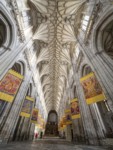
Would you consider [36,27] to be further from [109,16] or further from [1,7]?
[109,16]

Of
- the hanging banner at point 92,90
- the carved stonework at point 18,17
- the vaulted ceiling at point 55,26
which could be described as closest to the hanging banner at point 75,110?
the hanging banner at point 92,90

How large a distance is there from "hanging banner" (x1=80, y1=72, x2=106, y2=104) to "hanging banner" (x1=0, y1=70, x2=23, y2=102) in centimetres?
679

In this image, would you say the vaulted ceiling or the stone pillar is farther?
the vaulted ceiling

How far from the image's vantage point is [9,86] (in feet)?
27.8

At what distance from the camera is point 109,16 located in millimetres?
8117

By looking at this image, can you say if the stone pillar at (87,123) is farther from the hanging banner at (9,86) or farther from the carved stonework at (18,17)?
the carved stonework at (18,17)

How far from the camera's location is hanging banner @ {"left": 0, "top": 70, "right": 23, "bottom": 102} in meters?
7.88

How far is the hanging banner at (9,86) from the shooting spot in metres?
7.88

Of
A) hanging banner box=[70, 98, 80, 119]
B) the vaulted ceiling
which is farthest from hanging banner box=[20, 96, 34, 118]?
the vaulted ceiling

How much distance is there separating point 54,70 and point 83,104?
48.9ft

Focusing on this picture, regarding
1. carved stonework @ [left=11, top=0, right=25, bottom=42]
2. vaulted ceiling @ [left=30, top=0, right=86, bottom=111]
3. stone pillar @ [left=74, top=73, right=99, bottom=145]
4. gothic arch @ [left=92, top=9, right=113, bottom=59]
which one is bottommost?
stone pillar @ [left=74, top=73, right=99, bottom=145]

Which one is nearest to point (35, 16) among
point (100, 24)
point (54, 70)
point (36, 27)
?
→ point (36, 27)

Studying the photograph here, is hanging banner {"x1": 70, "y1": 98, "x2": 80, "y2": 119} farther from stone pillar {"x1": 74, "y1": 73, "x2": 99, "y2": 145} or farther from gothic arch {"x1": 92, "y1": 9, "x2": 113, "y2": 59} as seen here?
gothic arch {"x1": 92, "y1": 9, "x2": 113, "y2": 59}

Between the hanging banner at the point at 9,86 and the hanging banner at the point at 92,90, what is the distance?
267 inches
